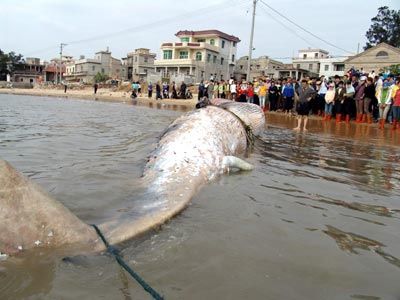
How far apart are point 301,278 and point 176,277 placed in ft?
2.61

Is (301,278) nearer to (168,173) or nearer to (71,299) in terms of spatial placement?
(71,299)

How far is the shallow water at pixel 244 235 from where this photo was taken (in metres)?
2.35

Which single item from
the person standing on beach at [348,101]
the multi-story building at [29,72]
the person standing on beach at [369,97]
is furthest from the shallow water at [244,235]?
the multi-story building at [29,72]

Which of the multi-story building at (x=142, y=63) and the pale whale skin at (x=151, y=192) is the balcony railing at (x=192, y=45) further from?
the pale whale skin at (x=151, y=192)

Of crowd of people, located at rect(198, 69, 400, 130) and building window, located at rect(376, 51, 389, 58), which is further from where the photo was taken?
building window, located at rect(376, 51, 389, 58)

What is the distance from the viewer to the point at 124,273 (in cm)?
244

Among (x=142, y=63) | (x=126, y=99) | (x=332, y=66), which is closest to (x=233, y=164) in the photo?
(x=126, y=99)

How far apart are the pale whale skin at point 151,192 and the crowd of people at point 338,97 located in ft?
21.4

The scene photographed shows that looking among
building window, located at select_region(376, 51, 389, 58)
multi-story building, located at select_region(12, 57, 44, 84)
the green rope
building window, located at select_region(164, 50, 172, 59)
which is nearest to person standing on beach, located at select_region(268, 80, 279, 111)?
the green rope

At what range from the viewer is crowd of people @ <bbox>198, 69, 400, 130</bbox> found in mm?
13047

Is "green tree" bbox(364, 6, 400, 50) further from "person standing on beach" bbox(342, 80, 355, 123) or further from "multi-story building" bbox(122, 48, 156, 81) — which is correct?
"person standing on beach" bbox(342, 80, 355, 123)

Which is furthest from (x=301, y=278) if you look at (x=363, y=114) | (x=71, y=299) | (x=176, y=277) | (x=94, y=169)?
(x=363, y=114)

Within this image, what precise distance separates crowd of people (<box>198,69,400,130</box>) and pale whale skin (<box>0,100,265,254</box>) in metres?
6.52

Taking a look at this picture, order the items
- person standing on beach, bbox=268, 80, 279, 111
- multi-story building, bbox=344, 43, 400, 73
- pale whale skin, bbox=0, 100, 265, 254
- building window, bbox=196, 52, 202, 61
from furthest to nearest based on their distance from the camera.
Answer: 1. building window, bbox=196, 52, 202, 61
2. multi-story building, bbox=344, 43, 400, 73
3. person standing on beach, bbox=268, 80, 279, 111
4. pale whale skin, bbox=0, 100, 265, 254
